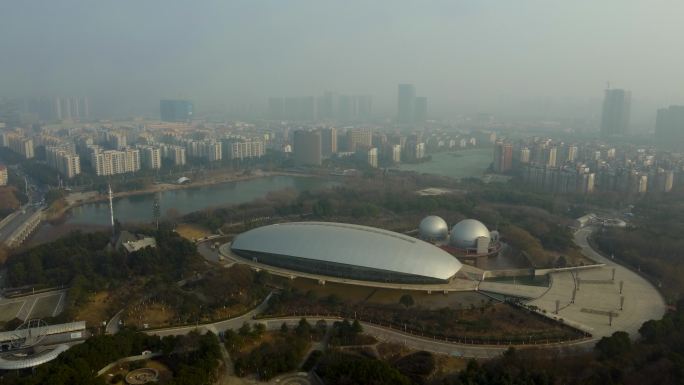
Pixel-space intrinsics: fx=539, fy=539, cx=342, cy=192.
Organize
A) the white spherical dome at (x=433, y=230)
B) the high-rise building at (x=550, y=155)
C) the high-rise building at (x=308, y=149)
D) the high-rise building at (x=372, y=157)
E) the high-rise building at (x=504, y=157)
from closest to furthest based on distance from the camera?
the white spherical dome at (x=433, y=230) < the high-rise building at (x=504, y=157) < the high-rise building at (x=550, y=155) < the high-rise building at (x=308, y=149) < the high-rise building at (x=372, y=157)

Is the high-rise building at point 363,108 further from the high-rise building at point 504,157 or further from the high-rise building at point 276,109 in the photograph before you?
the high-rise building at point 504,157

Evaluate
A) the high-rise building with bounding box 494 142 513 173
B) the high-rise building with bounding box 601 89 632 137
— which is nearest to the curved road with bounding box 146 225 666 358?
the high-rise building with bounding box 494 142 513 173

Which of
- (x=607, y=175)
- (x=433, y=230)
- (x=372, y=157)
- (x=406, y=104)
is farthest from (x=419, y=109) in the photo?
(x=433, y=230)

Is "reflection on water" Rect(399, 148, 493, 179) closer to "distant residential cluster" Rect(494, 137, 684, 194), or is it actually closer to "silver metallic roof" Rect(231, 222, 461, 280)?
"distant residential cluster" Rect(494, 137, 684, 194)

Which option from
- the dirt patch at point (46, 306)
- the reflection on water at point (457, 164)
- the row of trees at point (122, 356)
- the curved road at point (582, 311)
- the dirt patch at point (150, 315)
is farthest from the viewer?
the reflection on water at point (457, 164)

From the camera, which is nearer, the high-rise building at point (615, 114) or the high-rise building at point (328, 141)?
the high-rise building at point (328, 141)

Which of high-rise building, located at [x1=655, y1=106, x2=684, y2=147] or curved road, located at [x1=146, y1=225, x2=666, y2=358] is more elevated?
high-rise building, located at [x1=655, y1=106, x2=684, y2=147]

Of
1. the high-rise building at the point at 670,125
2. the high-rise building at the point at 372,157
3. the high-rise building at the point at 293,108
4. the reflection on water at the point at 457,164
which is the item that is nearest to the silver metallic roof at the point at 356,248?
the reflection on water at the point at 457,164
